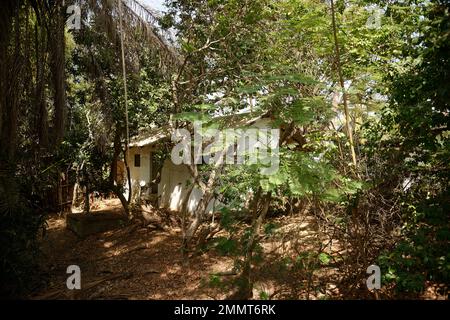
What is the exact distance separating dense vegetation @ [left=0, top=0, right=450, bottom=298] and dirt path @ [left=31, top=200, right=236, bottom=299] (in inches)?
21.6

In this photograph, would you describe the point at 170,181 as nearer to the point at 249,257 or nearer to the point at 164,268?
the point at 164,268

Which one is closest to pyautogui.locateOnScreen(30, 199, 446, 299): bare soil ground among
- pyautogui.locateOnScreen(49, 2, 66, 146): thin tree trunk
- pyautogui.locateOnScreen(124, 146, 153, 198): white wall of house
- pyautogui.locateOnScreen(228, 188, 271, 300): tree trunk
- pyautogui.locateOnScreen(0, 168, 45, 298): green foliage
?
pyautogui.locateOnScreen(228, 188, 271, 300): tree trunk

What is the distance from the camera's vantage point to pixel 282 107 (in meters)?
5.10

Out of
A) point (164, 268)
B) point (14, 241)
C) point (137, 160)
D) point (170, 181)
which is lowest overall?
point (164, 268)

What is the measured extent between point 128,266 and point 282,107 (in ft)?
17.1

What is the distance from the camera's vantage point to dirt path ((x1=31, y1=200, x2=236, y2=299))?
612cm

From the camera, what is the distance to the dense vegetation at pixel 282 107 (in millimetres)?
4188

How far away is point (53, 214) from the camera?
1277 cm

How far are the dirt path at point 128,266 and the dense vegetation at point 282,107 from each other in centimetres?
55

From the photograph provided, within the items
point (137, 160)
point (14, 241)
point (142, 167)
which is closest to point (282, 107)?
point (14, 241)

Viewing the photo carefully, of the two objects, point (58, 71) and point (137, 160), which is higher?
point (58, 71)

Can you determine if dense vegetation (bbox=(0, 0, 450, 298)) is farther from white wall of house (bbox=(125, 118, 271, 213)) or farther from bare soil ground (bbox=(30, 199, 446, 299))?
white wall of house (bbox=(125, 118, 271, 213))

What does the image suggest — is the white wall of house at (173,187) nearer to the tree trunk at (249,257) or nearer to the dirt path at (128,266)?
the dirt path at (128,266)
